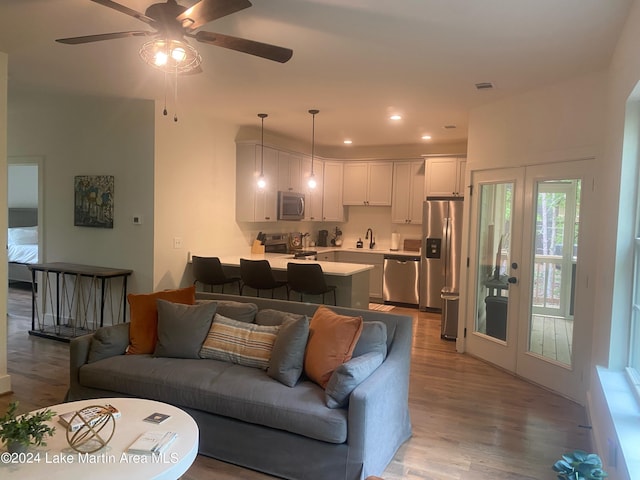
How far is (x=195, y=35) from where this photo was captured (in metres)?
2.28

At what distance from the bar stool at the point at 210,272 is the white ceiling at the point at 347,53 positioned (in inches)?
66.7

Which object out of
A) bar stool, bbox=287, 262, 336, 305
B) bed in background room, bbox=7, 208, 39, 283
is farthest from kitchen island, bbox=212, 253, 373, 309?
bed in background room, bbox=7, 208, 39, 283

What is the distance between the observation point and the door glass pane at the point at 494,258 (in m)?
4.43

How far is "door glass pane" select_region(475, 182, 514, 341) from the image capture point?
443cm

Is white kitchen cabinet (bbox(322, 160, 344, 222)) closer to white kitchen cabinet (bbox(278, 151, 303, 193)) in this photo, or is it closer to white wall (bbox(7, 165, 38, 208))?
white kitchen cabinet (bbox(278, 151, 303, 193))

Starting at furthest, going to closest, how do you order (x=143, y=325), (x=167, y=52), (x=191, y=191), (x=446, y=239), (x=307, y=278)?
(x=446, y=239) → (x=191, y=191) → (x=307, y=278) → (x=143, y=325) → (x=167, y=52)

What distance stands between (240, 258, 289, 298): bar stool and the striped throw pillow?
5.43 ft

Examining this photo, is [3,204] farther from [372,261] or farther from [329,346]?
[372,261]

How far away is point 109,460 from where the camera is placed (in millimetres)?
1775

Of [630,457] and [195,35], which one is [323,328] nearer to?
[630,457]

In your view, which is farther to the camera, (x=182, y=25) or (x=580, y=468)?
(x=182, y=25)

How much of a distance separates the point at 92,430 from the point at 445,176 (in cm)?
597

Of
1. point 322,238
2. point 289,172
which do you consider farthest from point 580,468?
point 322,238

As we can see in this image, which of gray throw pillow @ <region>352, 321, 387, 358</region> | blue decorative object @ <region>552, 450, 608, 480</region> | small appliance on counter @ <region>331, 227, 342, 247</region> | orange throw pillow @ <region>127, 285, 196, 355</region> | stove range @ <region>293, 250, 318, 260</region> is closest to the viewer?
blue decorative object @ <region>552, 450, 608, 480</region>
